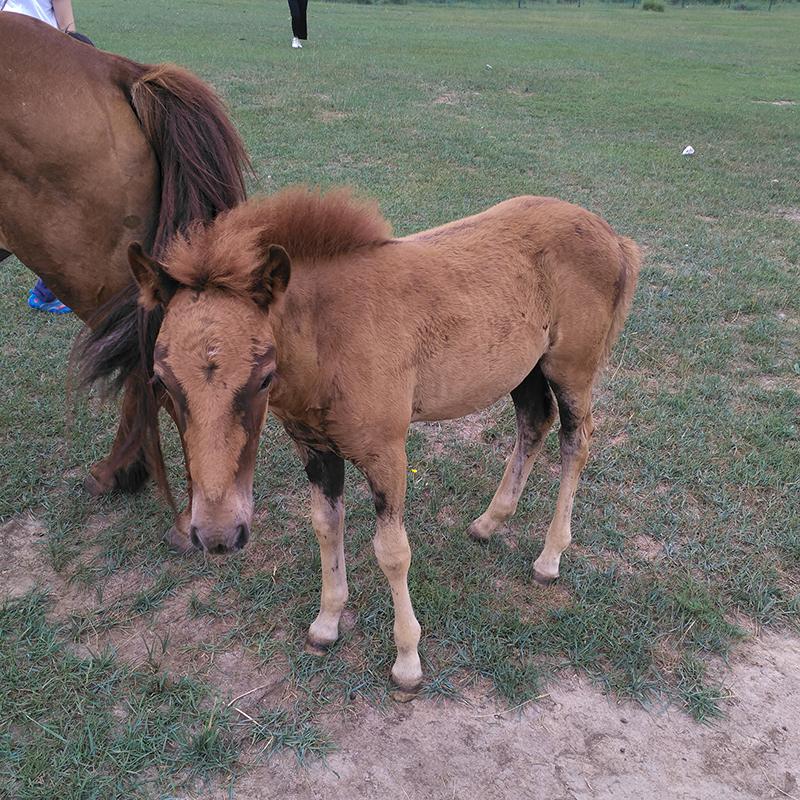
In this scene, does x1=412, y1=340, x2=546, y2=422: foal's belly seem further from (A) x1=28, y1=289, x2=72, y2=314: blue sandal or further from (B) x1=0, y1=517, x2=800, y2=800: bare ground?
(A) x1=28, y1=289, x2=72, y2=314: blue sandal

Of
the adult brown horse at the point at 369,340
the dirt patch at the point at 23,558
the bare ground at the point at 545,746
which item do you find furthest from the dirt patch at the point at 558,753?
the dirt patch at the point at 23,558

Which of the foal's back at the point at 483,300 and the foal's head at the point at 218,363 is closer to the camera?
the foal's head at the point at 218,363

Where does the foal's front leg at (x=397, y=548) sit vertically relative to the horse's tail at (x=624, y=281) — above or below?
below

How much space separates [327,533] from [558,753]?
3.50 feet

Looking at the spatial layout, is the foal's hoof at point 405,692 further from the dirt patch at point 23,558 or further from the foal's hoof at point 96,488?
the foal's hoof at point 96,488

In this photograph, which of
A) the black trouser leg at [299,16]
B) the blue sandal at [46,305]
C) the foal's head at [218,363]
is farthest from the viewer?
the black trouser leg at [299,16]

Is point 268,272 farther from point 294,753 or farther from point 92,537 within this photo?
point 92,537

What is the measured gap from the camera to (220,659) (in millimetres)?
2490

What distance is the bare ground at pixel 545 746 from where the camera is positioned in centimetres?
208

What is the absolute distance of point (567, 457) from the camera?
9.31ft

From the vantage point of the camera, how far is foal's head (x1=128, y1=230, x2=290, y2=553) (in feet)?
5.37

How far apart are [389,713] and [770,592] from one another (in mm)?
1683

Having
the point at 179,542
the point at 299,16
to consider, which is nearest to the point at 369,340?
the point at 179,542

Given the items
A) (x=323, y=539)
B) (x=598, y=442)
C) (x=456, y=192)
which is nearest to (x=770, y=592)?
(x=598, y=442)
